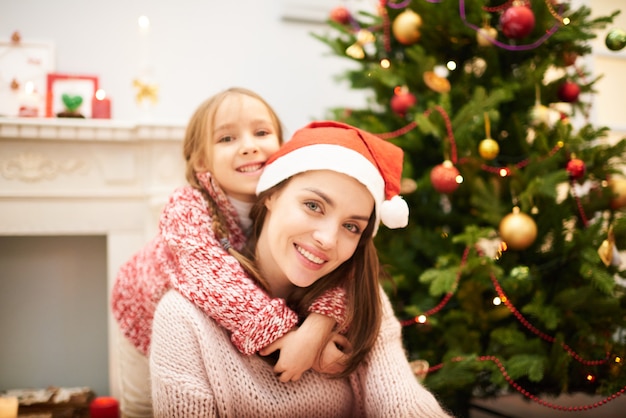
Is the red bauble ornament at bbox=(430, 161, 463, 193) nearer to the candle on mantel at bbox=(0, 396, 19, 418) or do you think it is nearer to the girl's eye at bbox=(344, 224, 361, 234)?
the girl's eye at bbox=(344, 224, 361, 234)

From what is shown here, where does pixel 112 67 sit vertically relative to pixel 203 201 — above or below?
above

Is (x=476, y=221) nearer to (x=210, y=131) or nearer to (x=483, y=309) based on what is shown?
(x=483, y=309)

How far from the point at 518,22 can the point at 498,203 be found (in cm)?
50

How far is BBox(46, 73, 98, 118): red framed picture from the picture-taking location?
1.89m

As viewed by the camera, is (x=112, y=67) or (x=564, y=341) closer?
(x=564, y=341)

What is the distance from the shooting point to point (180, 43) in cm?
217

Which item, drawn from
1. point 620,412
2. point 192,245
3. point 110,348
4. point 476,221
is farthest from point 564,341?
point 110,348

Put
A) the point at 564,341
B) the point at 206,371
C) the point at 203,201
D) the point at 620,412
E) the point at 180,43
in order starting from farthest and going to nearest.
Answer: the point at 180,43 → the point at 620,412 → the point at 564,341 → the point at 203,201 → the point at 206,371

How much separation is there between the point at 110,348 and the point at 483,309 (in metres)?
1.27

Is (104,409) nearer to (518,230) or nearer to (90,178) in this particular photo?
(90,178)

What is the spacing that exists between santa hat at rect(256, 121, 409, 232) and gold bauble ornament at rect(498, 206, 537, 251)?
1.61 feet

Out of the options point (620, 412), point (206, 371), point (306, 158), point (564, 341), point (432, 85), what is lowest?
point (620, 412)

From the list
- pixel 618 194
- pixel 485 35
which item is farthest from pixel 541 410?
pixel 485 35

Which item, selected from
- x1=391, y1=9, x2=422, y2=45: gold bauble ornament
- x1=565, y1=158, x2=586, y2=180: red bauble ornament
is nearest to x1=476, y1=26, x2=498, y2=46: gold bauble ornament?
Result: x1=391, y1=9, x2=422, y2=45: gold bauble ornament
